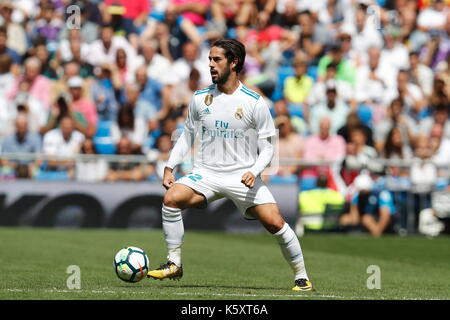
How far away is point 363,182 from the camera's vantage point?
66.0 ft

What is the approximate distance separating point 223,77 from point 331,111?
1220 cm

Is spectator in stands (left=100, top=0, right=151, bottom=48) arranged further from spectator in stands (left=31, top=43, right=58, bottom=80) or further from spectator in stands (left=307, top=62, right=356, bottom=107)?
spectator in stands (left=307, top=62, right=356, bottom=107)

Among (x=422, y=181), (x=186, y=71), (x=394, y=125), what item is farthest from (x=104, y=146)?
(x=422, y=181)

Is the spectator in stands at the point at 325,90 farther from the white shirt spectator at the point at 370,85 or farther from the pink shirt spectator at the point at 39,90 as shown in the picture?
the pink shirt spectator at the point at 39,90

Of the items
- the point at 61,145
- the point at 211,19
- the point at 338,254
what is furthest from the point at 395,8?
the point at 338,254

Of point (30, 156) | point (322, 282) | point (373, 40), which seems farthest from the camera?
point (373, 40)

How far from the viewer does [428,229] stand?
20.3 m

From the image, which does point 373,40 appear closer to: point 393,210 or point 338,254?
point 393,210

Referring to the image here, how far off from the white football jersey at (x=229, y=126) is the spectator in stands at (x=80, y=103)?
1106cm

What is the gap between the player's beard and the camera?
10273mm

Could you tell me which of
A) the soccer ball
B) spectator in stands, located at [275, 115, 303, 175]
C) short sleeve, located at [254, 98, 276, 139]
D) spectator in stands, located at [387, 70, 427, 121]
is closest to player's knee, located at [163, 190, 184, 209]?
the soccer ball

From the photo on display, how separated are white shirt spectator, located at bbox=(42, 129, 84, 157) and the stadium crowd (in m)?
0.03

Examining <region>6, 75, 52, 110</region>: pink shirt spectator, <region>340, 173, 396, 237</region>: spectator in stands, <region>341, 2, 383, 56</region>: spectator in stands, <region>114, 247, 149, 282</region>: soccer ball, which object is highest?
<region>341, 2, 383, 56</region>: spectator in stands

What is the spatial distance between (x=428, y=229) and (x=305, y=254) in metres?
5.30
